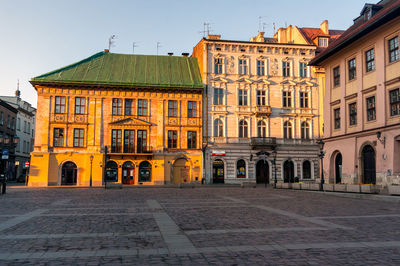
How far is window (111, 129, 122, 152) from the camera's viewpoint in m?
42.5

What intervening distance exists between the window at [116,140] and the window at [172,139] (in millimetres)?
5974

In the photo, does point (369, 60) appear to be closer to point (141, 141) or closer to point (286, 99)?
point (286, 99)

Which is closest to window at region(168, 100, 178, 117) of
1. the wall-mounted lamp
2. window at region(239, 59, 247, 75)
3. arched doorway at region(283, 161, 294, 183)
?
window at region(239, 59, 247, 75)

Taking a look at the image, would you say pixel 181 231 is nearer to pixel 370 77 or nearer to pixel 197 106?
pixel 370 77

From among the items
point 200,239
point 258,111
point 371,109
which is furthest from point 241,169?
point 200,239

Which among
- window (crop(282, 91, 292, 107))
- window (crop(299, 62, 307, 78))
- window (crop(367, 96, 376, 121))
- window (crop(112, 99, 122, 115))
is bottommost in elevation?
window (crop(367, 96, 376, 121))

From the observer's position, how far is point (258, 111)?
45.1 m

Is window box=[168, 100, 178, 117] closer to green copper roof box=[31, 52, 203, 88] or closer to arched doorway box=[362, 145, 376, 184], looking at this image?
green copper roof box=[31, 52, 203, 88]

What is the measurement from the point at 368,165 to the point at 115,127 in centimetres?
2846

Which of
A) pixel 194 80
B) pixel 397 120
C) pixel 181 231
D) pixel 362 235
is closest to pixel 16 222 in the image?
pixel 181 231

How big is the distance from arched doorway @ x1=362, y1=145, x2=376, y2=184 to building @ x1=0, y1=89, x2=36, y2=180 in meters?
55.1

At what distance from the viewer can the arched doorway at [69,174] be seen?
41406mm

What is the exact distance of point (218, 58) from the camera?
4606 cm

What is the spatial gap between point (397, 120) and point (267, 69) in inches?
1002
